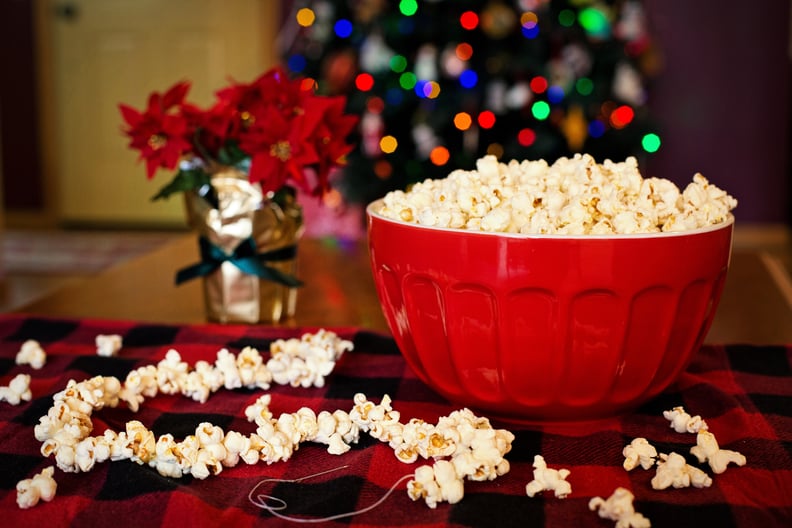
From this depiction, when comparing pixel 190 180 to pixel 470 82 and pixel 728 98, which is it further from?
pixel 728 98

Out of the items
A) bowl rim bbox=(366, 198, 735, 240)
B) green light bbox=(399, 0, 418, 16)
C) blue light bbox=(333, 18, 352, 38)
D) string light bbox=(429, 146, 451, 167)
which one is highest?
green light bbox=(399, 0, 418, 16)

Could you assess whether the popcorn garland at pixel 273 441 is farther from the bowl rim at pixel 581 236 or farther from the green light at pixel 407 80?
the green light at pixel 407 80

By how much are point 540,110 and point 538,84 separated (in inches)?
4.1

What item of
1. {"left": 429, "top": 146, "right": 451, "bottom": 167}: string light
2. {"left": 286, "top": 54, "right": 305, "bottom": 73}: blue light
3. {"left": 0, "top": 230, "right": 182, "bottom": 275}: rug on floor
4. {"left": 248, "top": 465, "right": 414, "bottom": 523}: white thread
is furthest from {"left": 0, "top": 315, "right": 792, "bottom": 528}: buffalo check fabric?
{"left": 0, "top": 230, "right": 182, "bottom": 275}: rug on floor

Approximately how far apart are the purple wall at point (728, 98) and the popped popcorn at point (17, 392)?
13.5 feet

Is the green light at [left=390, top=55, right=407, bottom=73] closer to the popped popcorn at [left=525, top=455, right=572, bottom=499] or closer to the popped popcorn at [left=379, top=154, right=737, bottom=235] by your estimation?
the popped popcorn at [left=379, top=154, right=737, bottom=235]

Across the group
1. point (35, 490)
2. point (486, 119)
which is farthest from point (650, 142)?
point (35, 490)

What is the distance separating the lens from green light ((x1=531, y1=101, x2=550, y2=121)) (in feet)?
10.9

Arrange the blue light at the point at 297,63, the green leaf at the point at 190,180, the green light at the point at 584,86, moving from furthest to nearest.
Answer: the blue light at the point at 297,63 < the green light at the point at 584,86 < the green leaf at the point at 190,180

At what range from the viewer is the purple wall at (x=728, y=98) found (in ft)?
14.5

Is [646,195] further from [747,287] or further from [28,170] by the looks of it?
[28,170]

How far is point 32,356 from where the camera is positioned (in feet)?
2.63

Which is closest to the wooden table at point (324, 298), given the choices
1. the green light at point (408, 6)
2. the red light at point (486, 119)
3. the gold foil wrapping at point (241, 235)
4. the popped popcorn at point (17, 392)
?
the gold foil wrapping at point (241, 235)

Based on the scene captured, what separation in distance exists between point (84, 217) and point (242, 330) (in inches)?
187
